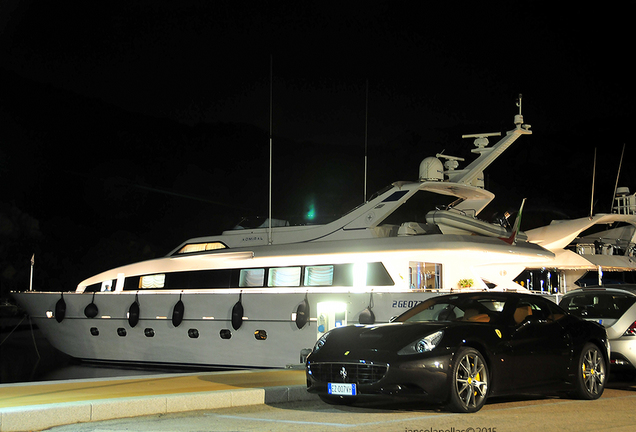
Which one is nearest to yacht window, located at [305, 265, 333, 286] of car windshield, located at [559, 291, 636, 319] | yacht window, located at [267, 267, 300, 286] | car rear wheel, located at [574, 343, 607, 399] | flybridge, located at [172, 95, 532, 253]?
yacht window, located at [267, 267, 300, 286]

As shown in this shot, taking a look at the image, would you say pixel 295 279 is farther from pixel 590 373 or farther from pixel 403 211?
pixel 590 373

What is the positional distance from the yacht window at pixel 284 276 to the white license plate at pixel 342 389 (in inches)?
472

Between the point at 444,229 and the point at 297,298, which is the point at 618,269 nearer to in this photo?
the point at 444,229

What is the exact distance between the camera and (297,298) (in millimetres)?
17172

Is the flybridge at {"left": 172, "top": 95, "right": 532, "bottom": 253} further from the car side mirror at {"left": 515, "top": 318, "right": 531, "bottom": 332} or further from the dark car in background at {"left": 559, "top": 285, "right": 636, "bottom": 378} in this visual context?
the car side mirror at {"left": 515, "top": 318, "right": 531, "bottom": 332}

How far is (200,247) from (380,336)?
1530cm

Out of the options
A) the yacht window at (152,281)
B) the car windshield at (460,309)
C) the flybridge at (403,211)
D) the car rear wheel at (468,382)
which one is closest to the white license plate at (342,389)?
the car rear wheel at (468,382)

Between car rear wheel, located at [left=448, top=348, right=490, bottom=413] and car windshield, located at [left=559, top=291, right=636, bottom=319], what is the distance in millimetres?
4056

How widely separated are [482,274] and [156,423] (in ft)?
44.2

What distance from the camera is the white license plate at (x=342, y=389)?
6695 mm

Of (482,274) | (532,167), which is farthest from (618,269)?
→ (532,167)

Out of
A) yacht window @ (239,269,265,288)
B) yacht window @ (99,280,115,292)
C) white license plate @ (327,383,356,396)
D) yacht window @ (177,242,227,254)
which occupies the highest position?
yacht window @ (177,242,227,254)

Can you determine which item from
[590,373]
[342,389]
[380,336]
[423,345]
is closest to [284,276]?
[590,373]

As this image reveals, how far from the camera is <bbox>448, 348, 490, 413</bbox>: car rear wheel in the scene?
643 centimetres
